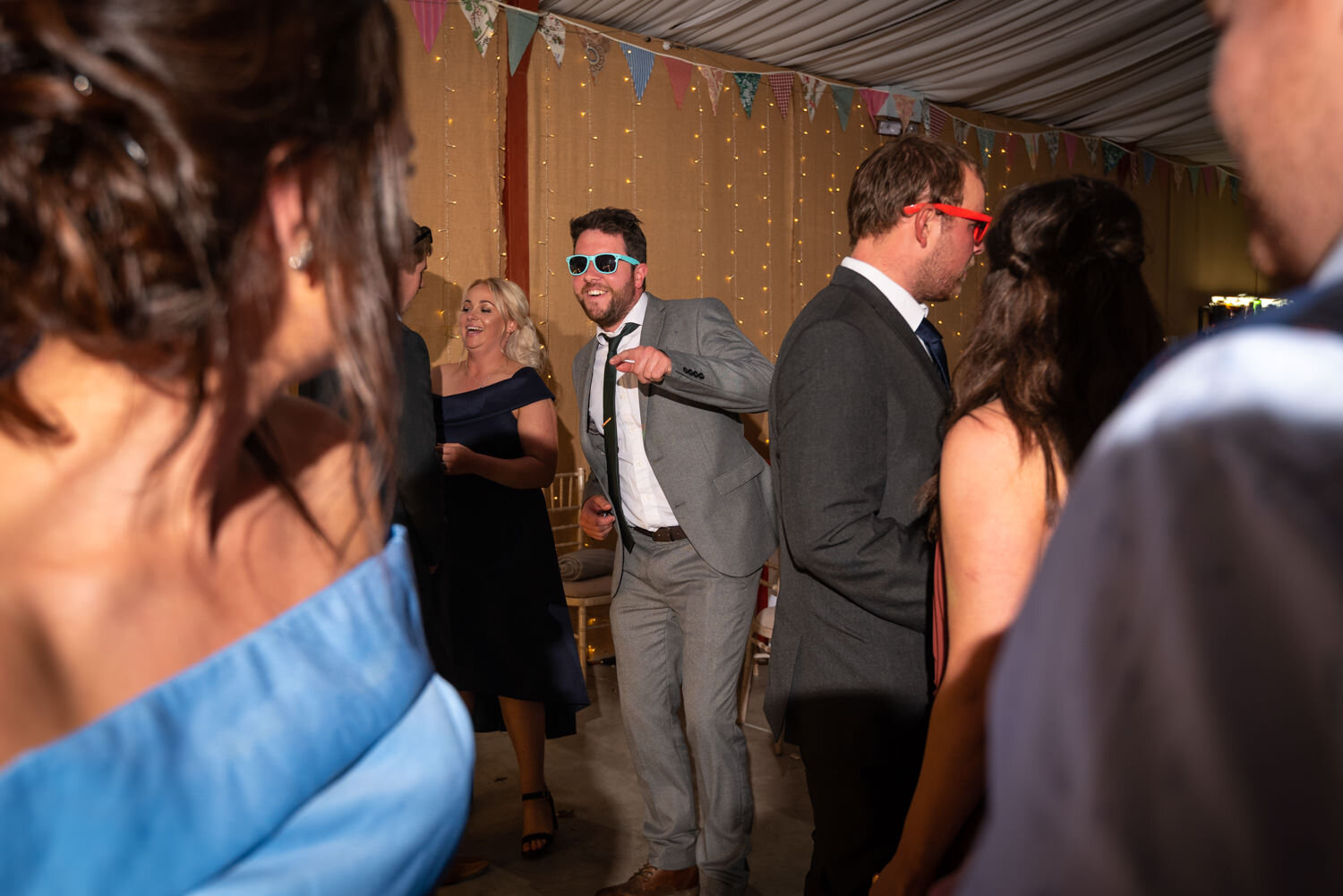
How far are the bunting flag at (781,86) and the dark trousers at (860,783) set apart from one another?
5519 mm

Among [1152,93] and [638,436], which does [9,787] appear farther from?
[1152,93]

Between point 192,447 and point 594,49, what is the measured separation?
5.43 m

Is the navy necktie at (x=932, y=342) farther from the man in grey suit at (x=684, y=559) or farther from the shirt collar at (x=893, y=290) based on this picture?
the man in grey suit at (x=684, y=559)

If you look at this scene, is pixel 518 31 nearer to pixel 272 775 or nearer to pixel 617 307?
pixel 617 307

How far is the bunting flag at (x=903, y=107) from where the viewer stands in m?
7.09

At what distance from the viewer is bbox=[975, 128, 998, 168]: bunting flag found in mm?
7801

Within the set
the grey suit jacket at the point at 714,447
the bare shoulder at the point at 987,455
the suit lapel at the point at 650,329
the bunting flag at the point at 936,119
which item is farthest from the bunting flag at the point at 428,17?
the bare shoulder at the point at 987,455

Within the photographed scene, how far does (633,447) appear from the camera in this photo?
10.2 ft

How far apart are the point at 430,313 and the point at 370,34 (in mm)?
4602

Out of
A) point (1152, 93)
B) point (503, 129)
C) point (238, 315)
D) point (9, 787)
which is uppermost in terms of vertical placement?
point (1152, 93)

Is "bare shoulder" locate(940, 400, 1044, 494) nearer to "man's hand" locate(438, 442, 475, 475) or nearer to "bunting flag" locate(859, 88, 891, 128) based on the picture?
"man's hand" locate(438, 442, 475, 475)

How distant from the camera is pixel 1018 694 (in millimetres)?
321

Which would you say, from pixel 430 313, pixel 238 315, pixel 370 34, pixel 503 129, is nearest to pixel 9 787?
pixel 238 315

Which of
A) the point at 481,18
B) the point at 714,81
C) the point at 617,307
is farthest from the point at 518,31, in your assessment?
the point at 617,307
